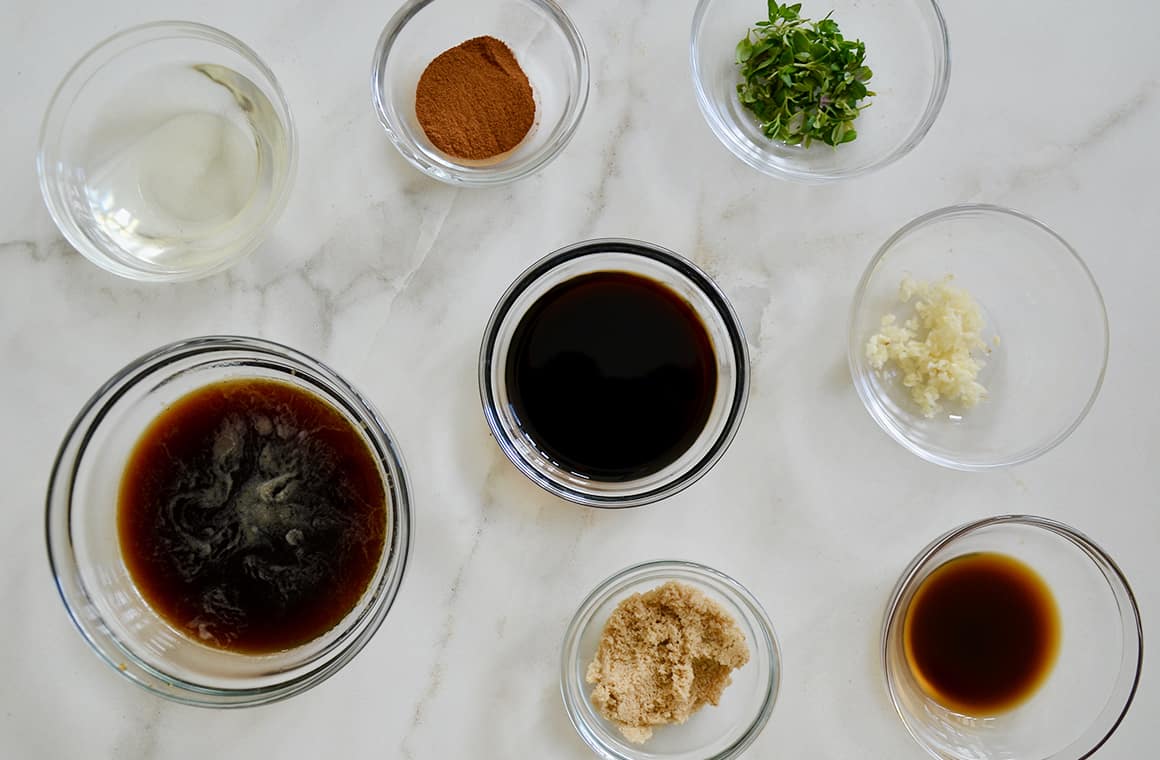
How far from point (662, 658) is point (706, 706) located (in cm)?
14

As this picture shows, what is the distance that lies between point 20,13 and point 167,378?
2.78 feet

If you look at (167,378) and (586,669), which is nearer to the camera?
(167,378)

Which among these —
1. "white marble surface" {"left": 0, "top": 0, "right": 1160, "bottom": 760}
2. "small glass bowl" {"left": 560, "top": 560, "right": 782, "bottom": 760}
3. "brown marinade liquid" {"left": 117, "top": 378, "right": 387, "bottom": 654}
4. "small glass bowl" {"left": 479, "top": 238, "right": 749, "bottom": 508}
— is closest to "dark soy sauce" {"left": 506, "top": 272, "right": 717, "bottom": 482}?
"small glass bowl" {"left": 479, "top": 238, "right": 749, "bottom": 508}

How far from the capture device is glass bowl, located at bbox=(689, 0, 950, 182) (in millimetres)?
1812

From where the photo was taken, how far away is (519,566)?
178 cm

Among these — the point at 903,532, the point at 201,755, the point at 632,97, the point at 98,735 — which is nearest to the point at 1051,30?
the point at 632,97

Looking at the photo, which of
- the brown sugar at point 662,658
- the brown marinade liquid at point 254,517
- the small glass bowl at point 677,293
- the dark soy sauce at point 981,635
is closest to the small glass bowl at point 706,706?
the brown sugar at point 662,658

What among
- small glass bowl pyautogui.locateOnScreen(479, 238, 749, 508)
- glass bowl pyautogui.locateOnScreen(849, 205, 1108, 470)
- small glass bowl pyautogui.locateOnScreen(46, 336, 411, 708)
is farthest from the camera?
glass bowl pyautogui.locateOnScreen(849, 205, 1108, 470)

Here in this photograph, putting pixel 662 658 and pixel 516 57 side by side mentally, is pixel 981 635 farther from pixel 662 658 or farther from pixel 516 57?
pixel 516 57

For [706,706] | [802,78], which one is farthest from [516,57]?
[706,706]

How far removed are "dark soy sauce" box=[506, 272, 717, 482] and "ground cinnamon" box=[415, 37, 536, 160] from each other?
33cm

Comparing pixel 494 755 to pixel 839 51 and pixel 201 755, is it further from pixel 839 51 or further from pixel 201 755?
pixel 839 51

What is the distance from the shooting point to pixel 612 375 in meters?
1.72

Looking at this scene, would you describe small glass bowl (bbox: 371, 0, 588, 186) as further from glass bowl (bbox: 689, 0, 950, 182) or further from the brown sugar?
the brown sugar
